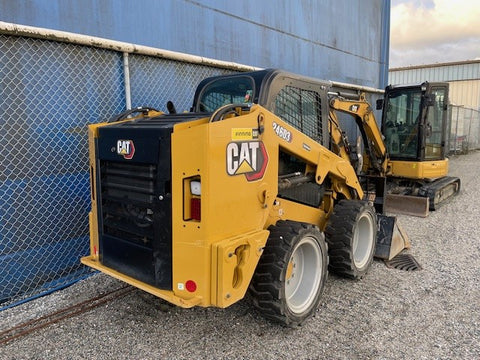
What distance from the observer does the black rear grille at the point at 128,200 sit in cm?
302

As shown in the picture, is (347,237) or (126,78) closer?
(347,237)

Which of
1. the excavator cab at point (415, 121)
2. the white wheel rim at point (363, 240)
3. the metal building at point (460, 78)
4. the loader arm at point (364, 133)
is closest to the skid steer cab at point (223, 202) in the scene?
the white wheel rim at point (363, 240)

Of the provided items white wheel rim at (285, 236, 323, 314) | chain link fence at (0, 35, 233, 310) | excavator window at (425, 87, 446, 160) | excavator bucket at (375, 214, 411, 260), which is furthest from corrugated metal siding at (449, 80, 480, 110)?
chain link fence at (0, 35, 233, 310)

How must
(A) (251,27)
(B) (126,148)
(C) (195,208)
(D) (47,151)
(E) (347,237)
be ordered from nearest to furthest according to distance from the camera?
1. (C) (195,208)
2. (B) (126,148)
3. (E) (347,237)
4. (D) (47,151)
5. (A) (251,27)

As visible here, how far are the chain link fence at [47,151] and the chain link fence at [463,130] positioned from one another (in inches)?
715

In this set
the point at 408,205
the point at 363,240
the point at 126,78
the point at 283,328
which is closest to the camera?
the point at 283,328

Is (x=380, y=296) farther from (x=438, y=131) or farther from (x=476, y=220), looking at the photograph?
(x=438, y=131)

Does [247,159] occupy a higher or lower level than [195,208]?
higher

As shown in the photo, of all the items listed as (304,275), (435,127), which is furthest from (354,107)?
(435,127)

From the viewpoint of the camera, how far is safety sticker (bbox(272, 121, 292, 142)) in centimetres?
326

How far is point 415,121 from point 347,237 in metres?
5.56

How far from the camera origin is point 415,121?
8570 mm

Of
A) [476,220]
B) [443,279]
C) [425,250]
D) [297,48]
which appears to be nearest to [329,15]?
[297,48]

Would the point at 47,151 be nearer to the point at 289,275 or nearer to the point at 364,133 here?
the point at 289,275
